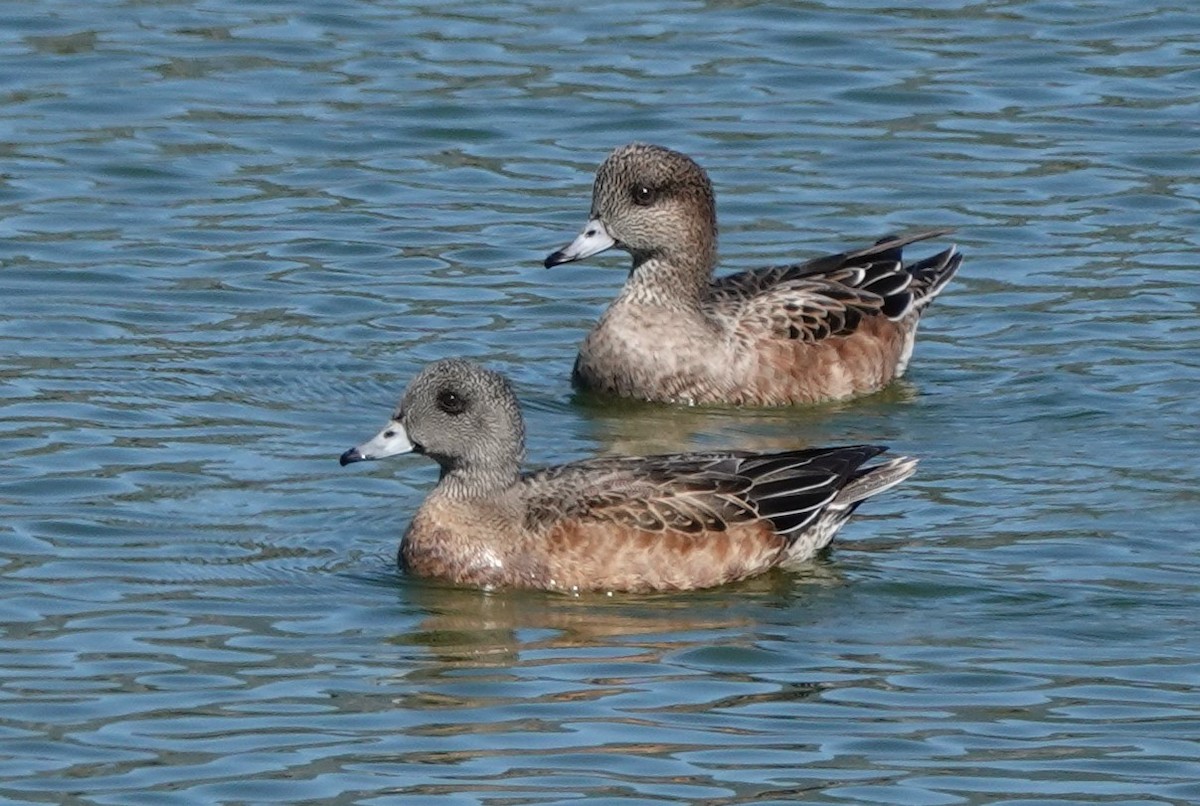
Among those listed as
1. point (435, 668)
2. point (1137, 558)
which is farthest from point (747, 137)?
point (435, 668)

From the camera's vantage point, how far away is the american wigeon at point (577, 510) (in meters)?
12.7

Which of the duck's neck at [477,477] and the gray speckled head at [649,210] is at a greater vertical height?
the gray speckled head at [649,210]

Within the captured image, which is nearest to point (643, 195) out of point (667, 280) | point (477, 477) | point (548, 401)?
point (667, 280)

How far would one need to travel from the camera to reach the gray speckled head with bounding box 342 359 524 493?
41.9 ft

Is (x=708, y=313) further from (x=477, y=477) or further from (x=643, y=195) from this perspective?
(x=477, y=477)

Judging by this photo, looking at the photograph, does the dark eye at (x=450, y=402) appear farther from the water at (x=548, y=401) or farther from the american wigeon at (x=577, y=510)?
the water at (x=548, y=401)

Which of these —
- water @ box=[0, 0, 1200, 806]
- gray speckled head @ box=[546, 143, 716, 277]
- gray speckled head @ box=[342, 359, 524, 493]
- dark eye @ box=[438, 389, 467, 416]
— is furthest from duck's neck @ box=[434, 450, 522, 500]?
gray speckled head @ box=[546, 143, 716, 277]

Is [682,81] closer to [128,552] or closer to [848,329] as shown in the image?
[848,329]

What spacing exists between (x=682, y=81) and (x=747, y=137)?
42.1 inches

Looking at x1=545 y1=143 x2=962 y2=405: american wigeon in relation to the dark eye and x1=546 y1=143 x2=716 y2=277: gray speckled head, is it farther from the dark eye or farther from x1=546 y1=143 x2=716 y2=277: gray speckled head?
the dark eye

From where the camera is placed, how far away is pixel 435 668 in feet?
38.5

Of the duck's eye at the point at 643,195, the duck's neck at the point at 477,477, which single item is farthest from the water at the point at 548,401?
the duck's eye at the point at 643,195

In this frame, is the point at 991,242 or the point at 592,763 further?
the point at 991,242

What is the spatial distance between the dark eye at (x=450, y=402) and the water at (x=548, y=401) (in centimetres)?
72
